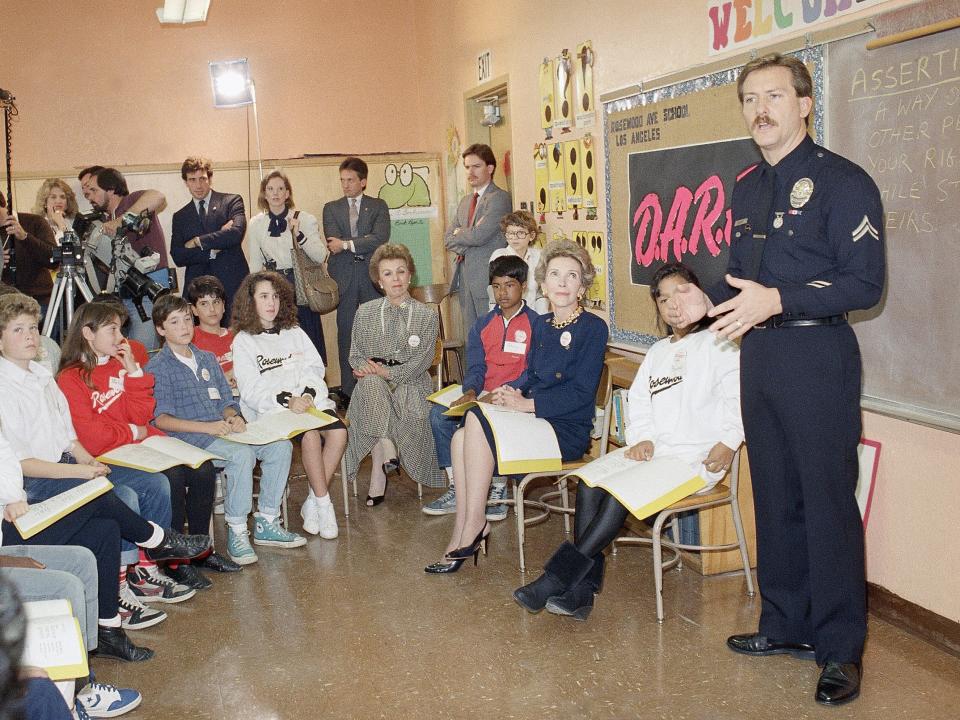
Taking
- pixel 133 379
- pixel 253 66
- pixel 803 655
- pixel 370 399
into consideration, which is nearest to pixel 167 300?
pixel 133 379

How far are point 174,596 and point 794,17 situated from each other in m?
2.88

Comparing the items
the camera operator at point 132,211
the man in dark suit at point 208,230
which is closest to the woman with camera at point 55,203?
the camera operator at point 132,211

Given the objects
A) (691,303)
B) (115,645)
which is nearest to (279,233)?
(115,645)

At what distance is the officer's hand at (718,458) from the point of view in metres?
3.12

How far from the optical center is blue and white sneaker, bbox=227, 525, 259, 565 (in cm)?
388

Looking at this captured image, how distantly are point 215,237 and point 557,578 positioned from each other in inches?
147

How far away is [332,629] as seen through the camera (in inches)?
127

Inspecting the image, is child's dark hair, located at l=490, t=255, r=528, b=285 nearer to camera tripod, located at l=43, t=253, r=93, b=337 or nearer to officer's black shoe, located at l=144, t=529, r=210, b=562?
officer's black shoe, located at l=144, t=529, r=210, b=562

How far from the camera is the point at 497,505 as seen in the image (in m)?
4.36

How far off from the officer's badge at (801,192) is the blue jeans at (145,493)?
2.31 meters

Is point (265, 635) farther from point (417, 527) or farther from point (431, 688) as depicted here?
point (417, 527)

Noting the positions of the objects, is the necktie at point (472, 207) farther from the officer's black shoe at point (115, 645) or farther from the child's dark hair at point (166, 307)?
the officer's black shoe at point (115, 645)

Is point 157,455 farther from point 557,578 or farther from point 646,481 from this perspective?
point 646,481

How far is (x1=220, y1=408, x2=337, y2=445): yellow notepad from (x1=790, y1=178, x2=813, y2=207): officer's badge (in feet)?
7.34
